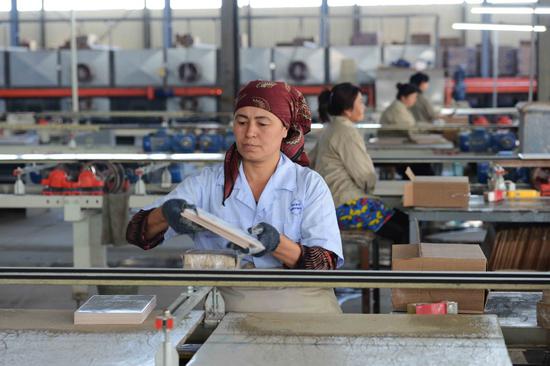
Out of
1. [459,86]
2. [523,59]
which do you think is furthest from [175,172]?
[523,59]

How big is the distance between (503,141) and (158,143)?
3.14 m

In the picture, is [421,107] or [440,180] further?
[421,107]

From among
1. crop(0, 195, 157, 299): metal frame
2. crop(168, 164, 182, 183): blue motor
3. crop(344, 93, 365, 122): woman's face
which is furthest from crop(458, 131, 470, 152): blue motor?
crop(0, 195, 157, 299): metal frame

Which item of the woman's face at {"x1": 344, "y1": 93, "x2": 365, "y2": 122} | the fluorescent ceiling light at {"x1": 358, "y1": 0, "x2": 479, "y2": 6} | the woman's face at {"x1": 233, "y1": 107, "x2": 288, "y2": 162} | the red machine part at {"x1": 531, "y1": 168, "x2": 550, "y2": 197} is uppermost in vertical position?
the fluorescent ceiling light at {"x1": 358, "y1": 0, "x2": 479, "y2": 6}

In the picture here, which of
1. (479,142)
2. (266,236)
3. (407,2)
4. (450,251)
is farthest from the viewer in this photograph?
(407,2)

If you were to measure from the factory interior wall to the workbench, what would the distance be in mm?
21341

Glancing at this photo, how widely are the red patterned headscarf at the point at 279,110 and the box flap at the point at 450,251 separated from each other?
50cm

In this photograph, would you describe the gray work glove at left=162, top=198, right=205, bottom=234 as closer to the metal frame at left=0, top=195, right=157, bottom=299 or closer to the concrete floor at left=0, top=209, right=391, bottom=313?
the concrete floor at left=0, top=209, right=391, bottom=313

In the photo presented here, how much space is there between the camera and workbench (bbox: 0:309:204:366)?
2.03 meters

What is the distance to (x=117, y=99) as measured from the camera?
18188mm

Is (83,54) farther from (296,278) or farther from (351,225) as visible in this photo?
(296,278)

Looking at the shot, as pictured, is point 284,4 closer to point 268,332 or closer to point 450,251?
point 450,251

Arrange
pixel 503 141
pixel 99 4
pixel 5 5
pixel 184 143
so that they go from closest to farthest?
1. pixel 503 141
2. pixel 184 143
3. pixel 5 5
4. pixel 99 4

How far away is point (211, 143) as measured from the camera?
8781 mm
